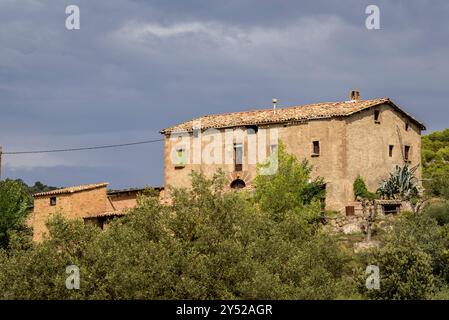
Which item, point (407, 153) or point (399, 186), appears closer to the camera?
point (399, 186)

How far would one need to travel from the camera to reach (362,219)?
5009cm

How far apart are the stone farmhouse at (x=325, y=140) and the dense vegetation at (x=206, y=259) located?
41.5ft

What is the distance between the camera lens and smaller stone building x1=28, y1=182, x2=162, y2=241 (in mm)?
58469

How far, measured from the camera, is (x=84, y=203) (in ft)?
194

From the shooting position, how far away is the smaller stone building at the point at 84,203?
192ft

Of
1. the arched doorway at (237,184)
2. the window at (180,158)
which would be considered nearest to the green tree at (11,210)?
the window at (180,158)

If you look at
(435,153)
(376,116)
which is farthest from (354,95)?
(435,153)

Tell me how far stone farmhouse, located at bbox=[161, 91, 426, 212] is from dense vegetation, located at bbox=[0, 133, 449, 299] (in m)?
12.6

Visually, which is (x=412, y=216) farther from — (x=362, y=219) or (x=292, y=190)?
(x=292, y=190)

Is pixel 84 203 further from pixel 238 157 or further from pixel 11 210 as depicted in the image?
pixel 238 157

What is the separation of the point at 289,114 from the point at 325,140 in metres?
4.01

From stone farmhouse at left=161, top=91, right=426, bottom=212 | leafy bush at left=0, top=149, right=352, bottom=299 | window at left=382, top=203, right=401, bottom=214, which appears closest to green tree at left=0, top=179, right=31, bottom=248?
stone farmhouse at left=161, top=91, right=426, bottom=212
